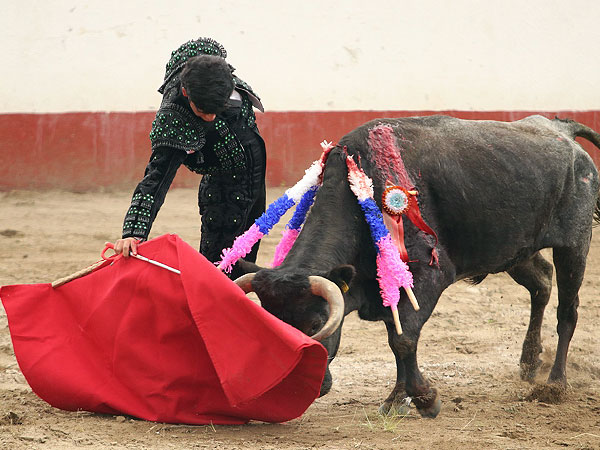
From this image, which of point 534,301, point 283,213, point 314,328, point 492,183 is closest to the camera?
point 314,328

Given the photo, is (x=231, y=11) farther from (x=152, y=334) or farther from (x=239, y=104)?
(x=152, y=334)

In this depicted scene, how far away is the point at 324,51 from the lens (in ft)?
32.4

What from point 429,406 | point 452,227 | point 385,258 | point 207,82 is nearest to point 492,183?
point 452,227

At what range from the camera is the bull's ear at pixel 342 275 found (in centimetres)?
379

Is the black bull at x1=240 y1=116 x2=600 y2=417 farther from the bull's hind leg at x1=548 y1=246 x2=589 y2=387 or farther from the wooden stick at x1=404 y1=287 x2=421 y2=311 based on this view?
the wooden stick at x1=404 y1=287 x2=421 y2=311

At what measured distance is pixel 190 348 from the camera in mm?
3729

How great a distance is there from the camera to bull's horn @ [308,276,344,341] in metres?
3.53

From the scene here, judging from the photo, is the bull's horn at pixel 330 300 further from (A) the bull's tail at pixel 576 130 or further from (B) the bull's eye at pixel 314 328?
(A) the bull's tail at pixel 576 130

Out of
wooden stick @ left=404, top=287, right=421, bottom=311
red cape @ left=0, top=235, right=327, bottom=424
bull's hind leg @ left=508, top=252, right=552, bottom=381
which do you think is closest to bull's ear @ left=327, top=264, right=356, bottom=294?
wooden stick @ left=404, top=287, right=421, bottom=311

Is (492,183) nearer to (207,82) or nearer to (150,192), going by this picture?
(207,82)

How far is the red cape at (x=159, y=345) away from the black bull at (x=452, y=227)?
226 mm

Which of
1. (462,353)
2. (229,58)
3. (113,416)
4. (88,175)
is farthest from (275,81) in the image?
(113,416)

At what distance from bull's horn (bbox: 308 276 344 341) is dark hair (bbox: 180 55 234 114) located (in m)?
0.90

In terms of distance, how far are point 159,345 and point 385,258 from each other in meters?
1.08
